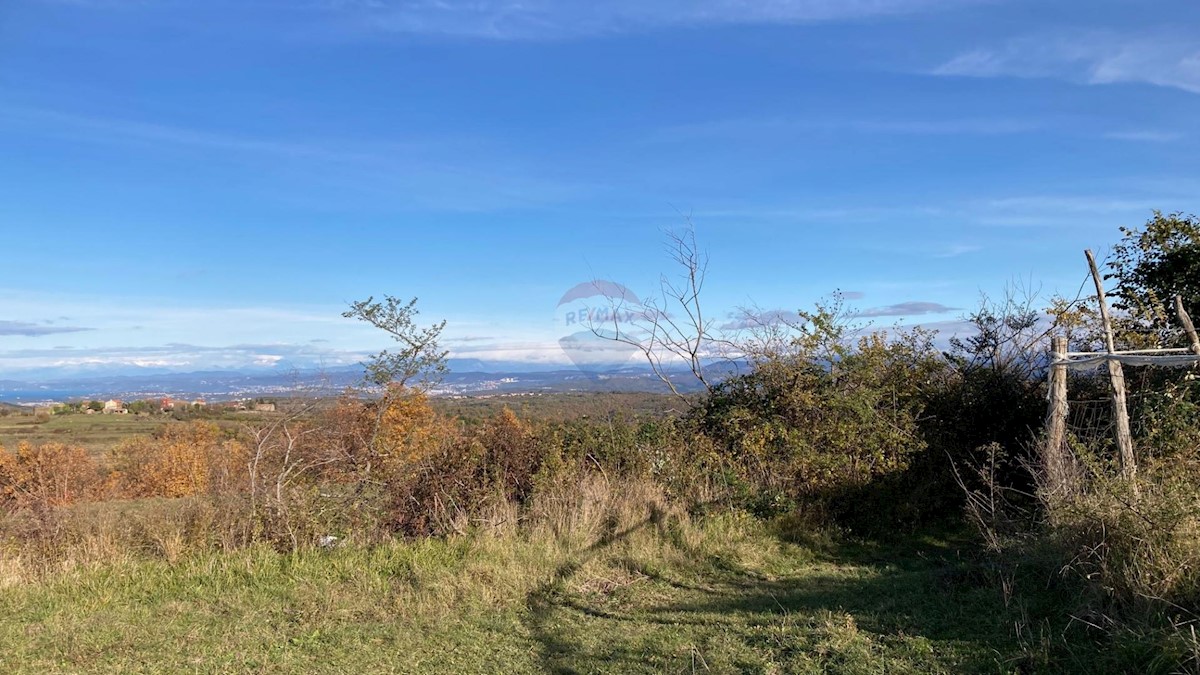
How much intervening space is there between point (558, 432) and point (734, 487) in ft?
7.92

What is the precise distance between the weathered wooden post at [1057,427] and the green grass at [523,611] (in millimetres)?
1276

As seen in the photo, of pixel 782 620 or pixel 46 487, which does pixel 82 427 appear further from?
pixel 782 620

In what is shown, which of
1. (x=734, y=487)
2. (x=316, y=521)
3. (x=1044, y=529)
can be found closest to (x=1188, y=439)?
(x=1044, y=529)

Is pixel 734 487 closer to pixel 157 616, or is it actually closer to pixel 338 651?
pixel 338 651

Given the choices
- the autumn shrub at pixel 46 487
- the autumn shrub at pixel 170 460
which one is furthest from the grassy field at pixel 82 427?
the autumn shrub at pixel 46 487

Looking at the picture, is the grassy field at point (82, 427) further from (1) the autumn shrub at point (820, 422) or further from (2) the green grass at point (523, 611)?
(1) the autumn shrub at point (820, 422)

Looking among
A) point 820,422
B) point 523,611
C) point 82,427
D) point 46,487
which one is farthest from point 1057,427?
point 82,427

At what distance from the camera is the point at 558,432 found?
365 inches

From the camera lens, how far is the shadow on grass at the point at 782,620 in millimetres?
4152

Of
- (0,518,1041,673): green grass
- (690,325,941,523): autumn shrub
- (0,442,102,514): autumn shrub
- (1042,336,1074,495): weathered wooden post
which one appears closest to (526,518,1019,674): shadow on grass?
(0,518,1041,673): green grass

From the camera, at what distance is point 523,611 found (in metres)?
5.48

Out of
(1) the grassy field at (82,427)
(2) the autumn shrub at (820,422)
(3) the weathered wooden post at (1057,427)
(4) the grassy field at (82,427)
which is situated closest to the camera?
(3) the weathered wooden post at (1057,427)

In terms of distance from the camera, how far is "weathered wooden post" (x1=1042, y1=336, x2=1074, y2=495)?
20.6 ft

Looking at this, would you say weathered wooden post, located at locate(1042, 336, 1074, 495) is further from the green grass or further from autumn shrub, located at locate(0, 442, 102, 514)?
autumn shrub, located at locate(0, 442, 102, 514)
